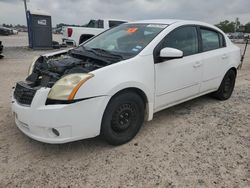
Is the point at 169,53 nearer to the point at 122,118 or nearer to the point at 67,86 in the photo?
the point at 122,118

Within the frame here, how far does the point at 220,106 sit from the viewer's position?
4.54 m

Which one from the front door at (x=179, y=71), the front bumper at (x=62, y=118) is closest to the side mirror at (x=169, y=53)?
the front door at (x=179, y=71)

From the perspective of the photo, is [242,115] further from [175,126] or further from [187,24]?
[187,24]

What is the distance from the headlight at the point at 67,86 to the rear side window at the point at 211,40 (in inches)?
94.0

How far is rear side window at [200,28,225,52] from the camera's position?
4.05 metres

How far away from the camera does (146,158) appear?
2.74m

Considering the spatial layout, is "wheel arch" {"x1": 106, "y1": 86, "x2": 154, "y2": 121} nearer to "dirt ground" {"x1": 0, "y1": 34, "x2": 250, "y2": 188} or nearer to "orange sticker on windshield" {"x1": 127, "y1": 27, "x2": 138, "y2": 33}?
"dirt ground" {"x1": 0, "y1": 34, "x2": 250, "y2": 188}

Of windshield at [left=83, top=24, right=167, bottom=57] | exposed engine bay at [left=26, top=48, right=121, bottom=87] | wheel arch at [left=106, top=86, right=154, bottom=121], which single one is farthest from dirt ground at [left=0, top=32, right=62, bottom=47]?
wheel arch at [left=106, top=86, right=154, bottom=121]

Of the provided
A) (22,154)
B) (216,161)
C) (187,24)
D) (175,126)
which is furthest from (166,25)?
(22,154)

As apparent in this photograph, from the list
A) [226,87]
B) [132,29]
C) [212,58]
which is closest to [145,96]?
[132,29]

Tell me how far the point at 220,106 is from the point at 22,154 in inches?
140

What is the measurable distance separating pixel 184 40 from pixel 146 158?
→ 1971mm

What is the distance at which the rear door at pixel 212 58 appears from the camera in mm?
4023

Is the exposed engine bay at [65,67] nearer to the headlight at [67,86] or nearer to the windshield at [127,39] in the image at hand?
the headlight at [67,86]
